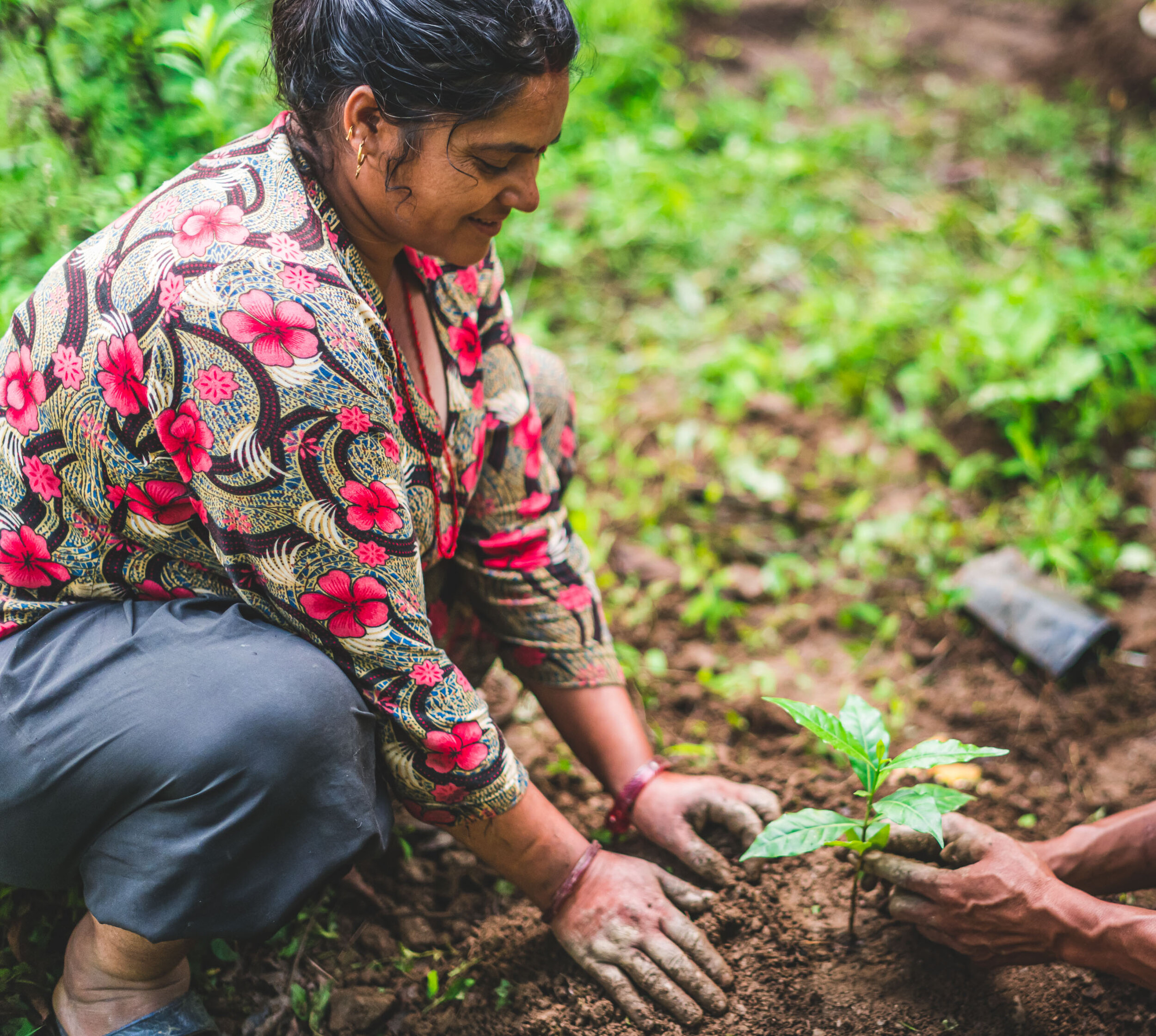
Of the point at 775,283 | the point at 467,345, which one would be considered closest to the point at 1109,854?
the point at 467,345

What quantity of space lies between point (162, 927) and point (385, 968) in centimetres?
54

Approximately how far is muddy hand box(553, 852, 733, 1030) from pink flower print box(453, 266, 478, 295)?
102cm

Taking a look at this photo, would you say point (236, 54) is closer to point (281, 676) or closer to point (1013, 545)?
point (281, 676)

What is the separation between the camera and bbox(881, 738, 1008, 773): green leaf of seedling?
1434 mm

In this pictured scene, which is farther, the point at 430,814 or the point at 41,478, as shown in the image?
the point at 430,814

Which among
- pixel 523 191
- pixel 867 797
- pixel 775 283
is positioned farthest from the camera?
pixel 775 283

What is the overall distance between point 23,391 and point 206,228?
359 mm

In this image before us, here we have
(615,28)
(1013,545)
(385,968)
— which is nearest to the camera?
(385,968)

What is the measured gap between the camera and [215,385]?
1.20m

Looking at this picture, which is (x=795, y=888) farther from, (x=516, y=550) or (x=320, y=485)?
(x=320, y=485)

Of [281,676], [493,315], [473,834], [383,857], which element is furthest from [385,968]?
[493,315]

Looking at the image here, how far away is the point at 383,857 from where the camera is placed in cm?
188

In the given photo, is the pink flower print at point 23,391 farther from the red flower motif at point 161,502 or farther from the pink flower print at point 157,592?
the pink flower print at point 157,592

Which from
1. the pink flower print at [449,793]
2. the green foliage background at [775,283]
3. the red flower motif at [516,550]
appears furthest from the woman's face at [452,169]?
the pink flower print at [449,793]
